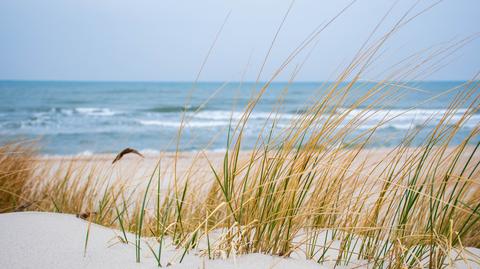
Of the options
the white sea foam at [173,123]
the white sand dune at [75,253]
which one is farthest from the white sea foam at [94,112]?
the white sand dune at [75,253]

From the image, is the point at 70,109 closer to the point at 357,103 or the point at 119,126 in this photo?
the point at 119,126

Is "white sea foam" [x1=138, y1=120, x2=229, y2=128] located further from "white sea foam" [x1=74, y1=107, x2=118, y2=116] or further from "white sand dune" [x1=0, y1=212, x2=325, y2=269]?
"white sand dune" [x1=0, y1=212, x2=325, y2=269]

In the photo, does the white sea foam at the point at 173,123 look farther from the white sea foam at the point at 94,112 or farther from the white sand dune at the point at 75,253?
the white sand dune at the point at 75,253

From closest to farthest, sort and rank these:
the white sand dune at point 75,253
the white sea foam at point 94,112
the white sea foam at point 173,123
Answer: the white sand dune at point 75,253 < the white sea foam at point 173,123 < the white sea foam at point 94,112

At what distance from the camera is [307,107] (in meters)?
1.66

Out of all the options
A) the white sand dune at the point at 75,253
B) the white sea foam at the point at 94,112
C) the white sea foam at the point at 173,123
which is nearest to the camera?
the white sand dune at the point at 75,253

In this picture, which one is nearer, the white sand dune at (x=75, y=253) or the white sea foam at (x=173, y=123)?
the white sand dune at (x=75, y=253)

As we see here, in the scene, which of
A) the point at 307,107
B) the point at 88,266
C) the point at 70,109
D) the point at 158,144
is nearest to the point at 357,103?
the point at 307,107

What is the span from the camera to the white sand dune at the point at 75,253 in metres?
1.28

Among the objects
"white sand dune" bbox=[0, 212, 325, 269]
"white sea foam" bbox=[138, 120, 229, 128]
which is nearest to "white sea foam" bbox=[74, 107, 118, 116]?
"white sea foam" bbox=[138, 120, 229, 128]

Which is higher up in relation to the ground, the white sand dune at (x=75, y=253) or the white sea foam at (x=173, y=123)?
the white sand dune at (x=75, y=253)

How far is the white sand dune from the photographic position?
50.2 inches

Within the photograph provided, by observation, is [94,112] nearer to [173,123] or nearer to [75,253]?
[173,123]

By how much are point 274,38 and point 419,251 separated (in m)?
0.88
